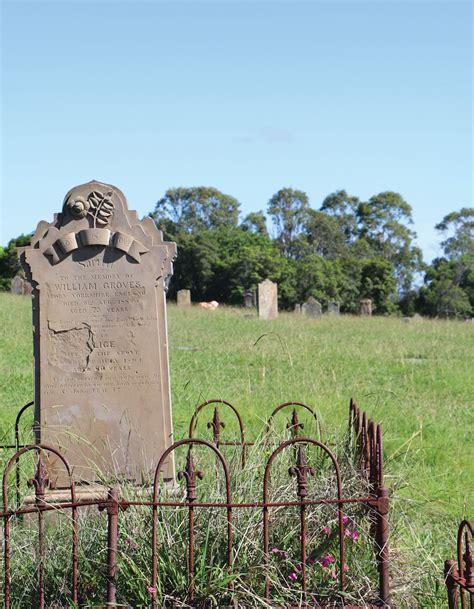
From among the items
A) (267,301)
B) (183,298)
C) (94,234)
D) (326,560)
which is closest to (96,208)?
(94,234)

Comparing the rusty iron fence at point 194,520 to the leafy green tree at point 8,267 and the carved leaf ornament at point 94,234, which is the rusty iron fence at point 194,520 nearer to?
the carved leaf ornament at point 94,234

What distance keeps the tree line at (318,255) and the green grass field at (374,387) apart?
3088cm

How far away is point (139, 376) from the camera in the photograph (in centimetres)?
603

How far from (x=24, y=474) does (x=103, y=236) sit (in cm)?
185

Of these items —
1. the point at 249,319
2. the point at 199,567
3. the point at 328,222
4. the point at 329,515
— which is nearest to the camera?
the point at 199,567

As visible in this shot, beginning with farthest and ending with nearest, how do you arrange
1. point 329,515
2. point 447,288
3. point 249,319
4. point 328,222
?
point 328,222 → point 447,288 → point 249,319 → point 329,515

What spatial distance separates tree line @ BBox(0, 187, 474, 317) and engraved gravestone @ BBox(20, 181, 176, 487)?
4286cm

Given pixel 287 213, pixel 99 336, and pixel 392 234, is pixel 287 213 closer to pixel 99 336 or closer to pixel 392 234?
pixel 392 234

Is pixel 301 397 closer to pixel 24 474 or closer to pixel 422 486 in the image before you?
pixel 422 486

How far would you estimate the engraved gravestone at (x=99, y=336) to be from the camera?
6000 millimetres

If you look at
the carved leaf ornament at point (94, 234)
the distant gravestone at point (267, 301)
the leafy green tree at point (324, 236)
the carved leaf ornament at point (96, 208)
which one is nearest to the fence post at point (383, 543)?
the carved leaf ornament at point (94, 234)

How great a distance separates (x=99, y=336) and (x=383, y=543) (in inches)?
96.8

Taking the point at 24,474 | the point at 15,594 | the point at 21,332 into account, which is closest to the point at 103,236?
the point at 24,474

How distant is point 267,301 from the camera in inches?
1073
